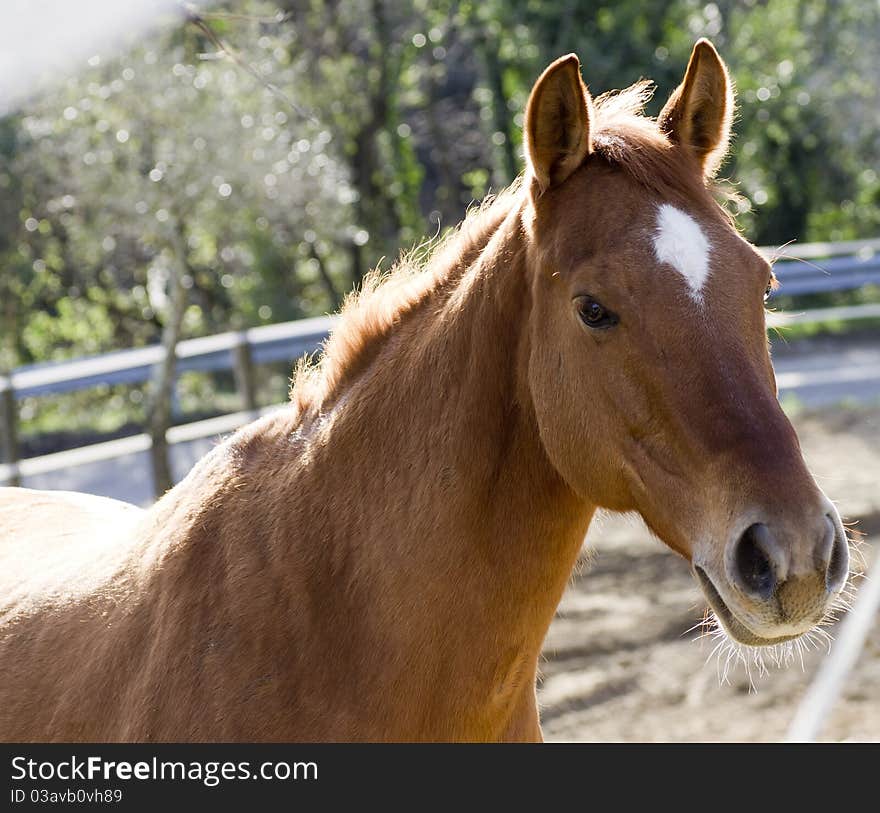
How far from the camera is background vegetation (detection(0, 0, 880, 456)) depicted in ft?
28.6

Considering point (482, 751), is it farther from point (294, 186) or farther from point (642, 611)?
point (294, 186)

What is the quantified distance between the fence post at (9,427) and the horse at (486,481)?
5312mm

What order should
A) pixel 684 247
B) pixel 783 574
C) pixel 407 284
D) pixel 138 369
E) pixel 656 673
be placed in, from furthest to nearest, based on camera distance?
1. pixel 138 369
2. pixel 656 673
3. pixel 407 284
4. pixel 684 247
5. pixel 783 574

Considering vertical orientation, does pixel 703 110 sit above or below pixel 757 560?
above

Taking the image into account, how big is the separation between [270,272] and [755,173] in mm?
7480

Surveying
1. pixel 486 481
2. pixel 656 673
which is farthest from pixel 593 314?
pixel 656 673

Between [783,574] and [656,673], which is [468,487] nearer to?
[783,574]

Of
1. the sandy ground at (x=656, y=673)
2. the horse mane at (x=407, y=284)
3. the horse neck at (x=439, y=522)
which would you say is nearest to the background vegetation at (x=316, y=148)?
the sandy ground at (x=656, y=673)

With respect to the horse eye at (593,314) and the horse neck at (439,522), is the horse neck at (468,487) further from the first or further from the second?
the horse eye at (593,314)

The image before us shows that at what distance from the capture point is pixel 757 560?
1.91m

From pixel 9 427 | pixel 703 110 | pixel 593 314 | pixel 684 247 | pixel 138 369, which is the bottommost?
pixel 138 369

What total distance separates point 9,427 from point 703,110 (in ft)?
20.7

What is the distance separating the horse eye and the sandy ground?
2.34 m

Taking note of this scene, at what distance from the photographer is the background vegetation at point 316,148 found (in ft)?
28.6
